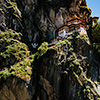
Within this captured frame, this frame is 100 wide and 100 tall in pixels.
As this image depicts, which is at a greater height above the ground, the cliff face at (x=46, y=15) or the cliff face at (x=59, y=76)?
the cliff face at (x=46, y=15)

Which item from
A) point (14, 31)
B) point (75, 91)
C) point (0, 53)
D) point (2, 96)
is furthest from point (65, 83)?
point (14, 31)

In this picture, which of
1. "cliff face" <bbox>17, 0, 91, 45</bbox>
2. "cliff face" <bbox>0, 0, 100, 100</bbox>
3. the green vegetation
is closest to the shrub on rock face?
the green vegetation

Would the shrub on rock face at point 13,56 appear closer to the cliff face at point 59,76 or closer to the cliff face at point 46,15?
the cliff face at point 59,76

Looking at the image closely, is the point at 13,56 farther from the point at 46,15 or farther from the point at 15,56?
the point at 46,15

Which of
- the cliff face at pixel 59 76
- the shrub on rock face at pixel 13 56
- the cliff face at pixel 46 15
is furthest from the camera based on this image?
the cliff face at pixel 46 15

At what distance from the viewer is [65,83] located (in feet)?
31.5

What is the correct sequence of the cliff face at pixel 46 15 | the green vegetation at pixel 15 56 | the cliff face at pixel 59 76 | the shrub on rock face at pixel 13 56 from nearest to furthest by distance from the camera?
the cliff face at pixel 59 76
the green vegetation at pixel 15 56
the shrub on rock face at pixel 13 56
the cliff face at pixel 46 15

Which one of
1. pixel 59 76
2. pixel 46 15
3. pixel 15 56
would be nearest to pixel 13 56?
pixel 15 56

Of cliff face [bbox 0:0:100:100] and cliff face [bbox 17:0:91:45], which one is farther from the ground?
cliff face [bbox 17:0:91:45]

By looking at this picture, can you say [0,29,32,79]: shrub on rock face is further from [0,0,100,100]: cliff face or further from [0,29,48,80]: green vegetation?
[0,0,100,100]: cliff face

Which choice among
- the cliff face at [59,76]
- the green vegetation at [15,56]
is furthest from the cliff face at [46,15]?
the cliff face at [59,76]

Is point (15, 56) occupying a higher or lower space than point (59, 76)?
higher

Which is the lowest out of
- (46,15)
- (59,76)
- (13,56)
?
(59,76)

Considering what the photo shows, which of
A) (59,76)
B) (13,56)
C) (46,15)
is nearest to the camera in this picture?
(59,76)
